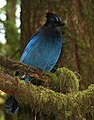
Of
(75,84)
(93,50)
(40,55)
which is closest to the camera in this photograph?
(75,84)

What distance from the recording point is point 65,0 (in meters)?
5.04

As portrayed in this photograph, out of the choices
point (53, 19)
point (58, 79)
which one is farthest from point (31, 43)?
point (58, 79)

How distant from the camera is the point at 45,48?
15.1 feet

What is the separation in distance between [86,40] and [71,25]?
30 cm

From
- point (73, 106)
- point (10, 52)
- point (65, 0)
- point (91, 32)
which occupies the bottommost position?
point (10, 52)

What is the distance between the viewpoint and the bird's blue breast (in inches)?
179

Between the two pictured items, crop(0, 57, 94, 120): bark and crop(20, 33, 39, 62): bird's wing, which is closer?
crop(0, 57, 94, 120): bark

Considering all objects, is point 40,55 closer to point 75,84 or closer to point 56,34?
point 56,34

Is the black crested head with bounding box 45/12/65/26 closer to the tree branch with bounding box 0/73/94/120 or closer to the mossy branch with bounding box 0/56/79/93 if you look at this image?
the mossy branch with bounding box 0/56/79/93

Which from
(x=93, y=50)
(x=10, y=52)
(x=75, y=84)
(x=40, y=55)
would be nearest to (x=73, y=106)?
(x=75, y=84)

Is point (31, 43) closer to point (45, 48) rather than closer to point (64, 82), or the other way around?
point (45, 48)

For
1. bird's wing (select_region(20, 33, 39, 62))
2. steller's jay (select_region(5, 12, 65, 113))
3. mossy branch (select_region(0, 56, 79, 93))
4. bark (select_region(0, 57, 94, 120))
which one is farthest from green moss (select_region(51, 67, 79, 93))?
bird's wing (select_region(20, 33, 39, 62))

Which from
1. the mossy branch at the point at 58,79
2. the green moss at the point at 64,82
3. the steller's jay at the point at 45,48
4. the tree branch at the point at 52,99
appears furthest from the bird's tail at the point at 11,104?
the steller's jay at the point at 45,48

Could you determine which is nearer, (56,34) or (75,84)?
(75,84)
